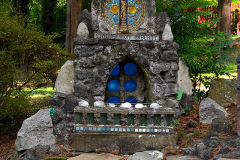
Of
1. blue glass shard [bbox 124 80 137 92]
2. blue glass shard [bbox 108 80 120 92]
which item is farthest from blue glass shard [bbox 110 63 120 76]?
blue glass shard [bbox 124 80 137 92]

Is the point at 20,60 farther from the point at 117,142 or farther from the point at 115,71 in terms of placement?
the point at 117,142

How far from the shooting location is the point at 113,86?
7.64 metres

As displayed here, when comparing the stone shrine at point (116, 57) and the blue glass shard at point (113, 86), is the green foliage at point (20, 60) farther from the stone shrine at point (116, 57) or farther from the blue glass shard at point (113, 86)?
the blue glass shard at point (113, 86)

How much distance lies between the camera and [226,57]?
9.03 meters

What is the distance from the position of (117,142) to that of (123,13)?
3272 millimetres

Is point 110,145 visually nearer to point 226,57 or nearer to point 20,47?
point 20,47

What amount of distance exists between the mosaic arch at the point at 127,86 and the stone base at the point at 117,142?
7.32 ft

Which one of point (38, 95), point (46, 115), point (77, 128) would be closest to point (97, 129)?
point (77, 128)

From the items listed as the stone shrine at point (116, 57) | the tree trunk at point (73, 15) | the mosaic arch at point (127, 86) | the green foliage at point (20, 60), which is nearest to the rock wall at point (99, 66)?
the stone shrine at point (116, 57)

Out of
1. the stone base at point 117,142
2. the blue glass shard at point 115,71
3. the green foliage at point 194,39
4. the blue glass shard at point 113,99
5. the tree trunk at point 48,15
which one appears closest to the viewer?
the stone base at point 117,142

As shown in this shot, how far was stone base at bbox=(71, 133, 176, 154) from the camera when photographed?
17.8 ft

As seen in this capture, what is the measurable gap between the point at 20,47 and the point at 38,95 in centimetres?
426

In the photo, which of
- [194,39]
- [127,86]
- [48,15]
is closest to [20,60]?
[127,86]

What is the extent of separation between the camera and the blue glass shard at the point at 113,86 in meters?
7.64
